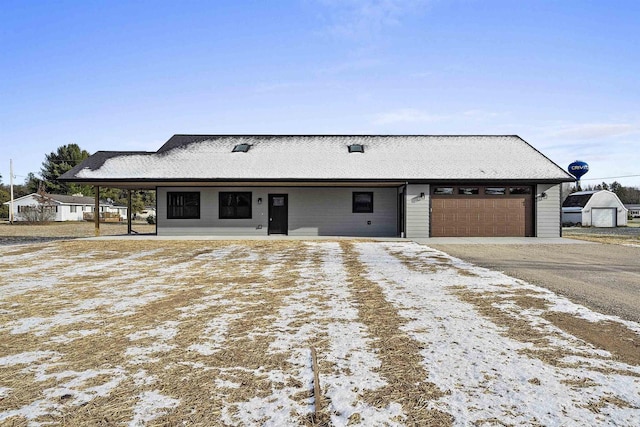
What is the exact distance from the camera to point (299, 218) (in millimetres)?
19078

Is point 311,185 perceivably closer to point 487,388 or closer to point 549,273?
point 549,273

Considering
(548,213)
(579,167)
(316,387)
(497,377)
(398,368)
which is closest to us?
(316,387)

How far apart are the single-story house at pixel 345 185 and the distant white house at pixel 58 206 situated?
27.7 meters

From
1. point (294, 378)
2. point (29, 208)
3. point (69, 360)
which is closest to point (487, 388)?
point (294, 378)

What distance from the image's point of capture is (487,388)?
310cm

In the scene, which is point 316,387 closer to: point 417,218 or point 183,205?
point 417,218

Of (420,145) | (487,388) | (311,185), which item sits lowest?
(487,388)

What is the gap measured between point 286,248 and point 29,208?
1445 inches

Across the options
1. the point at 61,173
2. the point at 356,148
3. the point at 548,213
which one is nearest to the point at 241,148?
the point at 356,148

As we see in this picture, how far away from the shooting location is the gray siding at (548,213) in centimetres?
1786

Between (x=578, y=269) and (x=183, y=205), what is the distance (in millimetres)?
15826

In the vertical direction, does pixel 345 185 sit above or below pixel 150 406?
above

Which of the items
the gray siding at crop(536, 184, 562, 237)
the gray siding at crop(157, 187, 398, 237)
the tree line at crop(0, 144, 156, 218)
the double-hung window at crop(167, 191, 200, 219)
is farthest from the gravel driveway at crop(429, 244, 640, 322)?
the tree line at crop(0, 144, 156, 218)

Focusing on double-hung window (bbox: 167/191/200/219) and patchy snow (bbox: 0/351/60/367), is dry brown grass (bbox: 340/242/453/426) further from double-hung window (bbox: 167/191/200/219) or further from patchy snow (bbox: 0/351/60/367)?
double-hung window (bbox: 167/191/200/219)
